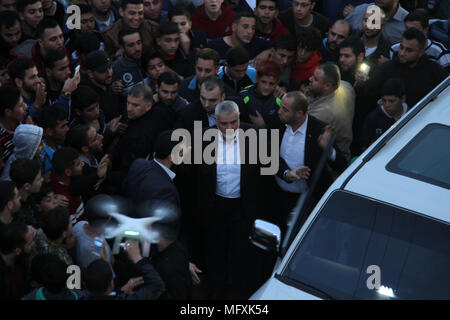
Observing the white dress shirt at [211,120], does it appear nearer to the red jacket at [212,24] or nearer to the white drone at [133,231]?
the white drone at [133,231]

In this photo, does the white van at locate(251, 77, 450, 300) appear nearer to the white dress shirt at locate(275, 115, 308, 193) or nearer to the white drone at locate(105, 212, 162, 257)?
the white drone at locate(105, 212, 162, 257)

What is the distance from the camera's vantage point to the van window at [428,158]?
535cm

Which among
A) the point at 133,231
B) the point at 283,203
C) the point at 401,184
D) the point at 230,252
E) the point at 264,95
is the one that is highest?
the point at 401,184

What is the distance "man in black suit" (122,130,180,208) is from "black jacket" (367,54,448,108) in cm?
325

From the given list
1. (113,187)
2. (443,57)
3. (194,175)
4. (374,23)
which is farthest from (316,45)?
(113,187)

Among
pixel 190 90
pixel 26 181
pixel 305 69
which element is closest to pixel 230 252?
pixel 190 90

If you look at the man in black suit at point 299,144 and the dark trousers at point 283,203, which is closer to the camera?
the man in black suit at point 299,144

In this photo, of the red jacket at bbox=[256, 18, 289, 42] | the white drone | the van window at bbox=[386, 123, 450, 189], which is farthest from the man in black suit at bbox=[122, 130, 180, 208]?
the red jacket at bbox=[256, 18, 289, 42]

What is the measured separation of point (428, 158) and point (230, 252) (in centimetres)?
255

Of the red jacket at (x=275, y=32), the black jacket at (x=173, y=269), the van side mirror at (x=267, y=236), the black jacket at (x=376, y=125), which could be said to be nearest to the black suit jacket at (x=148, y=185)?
the black jacket at (x=173, y=269)

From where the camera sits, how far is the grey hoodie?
6445 mm

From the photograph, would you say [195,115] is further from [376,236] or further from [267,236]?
[376,236]

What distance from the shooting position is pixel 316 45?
9023 mm

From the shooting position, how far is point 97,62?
25.8 ft
